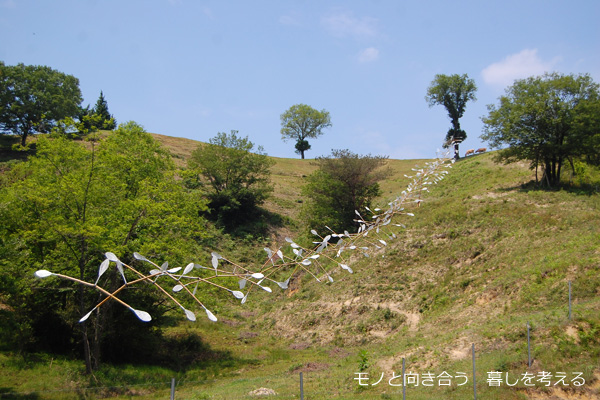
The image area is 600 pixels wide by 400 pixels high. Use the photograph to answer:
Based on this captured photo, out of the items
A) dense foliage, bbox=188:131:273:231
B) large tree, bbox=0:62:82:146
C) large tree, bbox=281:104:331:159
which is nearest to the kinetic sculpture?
dense foliage, bbox=188:131:273:231

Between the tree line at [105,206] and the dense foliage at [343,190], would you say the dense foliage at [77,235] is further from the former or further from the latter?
the dense foliage at [343,190]

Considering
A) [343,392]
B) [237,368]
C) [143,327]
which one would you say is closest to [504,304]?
[343,392]

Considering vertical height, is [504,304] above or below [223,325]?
above

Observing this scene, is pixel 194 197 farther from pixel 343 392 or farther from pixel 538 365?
Answer: pixel 538 365

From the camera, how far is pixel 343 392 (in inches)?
588

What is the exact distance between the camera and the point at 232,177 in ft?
172

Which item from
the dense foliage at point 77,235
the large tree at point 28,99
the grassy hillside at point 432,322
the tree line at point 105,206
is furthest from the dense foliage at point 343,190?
the large tree at point 28,99

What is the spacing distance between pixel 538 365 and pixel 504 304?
271 inches

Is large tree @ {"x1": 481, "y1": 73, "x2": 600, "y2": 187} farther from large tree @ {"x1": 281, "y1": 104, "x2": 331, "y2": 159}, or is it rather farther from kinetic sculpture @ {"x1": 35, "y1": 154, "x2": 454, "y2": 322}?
large tree @ {"x1": 281, "y1": 104, "x2": 331, "y2": 159}

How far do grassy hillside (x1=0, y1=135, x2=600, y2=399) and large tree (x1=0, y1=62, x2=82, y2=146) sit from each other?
42.1 meters

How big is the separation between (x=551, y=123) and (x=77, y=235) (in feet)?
108

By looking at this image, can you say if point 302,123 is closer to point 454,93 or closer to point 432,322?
point 454,93

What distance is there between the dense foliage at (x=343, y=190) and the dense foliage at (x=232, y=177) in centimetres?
1111

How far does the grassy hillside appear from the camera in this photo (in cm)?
1480
